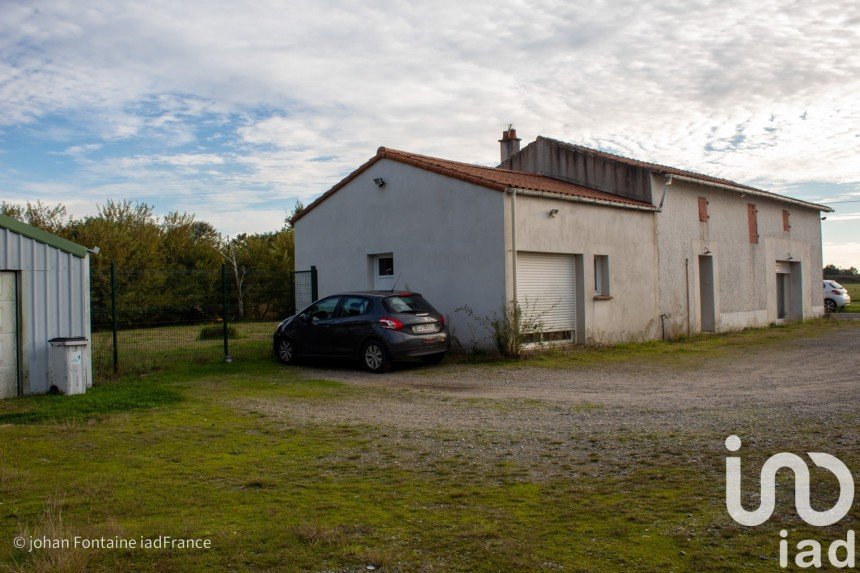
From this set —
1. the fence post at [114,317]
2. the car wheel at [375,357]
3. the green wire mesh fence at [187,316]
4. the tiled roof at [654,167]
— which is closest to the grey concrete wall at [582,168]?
the tiled roof at [654,167]

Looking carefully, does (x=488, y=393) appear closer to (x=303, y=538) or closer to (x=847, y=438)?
(x=847, y=438)

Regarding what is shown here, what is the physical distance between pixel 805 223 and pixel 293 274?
21.7 metres

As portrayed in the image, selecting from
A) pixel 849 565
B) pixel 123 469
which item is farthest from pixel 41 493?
pixel 849 565

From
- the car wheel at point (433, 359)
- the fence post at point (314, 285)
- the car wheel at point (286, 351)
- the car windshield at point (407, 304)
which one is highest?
the fence post at point (314, 285)

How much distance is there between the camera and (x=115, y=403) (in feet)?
32.5

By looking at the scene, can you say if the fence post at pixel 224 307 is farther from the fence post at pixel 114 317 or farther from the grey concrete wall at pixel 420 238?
the grey concrete wall at pixel 420 238

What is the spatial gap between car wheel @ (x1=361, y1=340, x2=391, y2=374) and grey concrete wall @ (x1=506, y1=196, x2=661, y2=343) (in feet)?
10.7

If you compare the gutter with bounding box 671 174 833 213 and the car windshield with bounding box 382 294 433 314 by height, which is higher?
the gutter with bounding box 671 174 833 213

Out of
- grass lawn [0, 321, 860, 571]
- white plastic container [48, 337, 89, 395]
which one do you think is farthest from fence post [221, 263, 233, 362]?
grass lawn [0, 321, 860, 571]

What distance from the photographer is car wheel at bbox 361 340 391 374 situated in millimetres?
13469

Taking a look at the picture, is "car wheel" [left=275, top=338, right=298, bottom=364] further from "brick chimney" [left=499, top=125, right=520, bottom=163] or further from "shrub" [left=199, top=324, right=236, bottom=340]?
"brick chimney" [left=499, top=125, right=520, bottom=163]

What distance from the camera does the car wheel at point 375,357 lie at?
13469mm

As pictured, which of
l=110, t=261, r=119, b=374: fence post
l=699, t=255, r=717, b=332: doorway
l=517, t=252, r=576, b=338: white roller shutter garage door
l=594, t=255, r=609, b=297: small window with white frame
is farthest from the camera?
l=699, t=255, r=717, b=332: doorway

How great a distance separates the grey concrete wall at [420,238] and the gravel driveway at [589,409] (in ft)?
7.09
